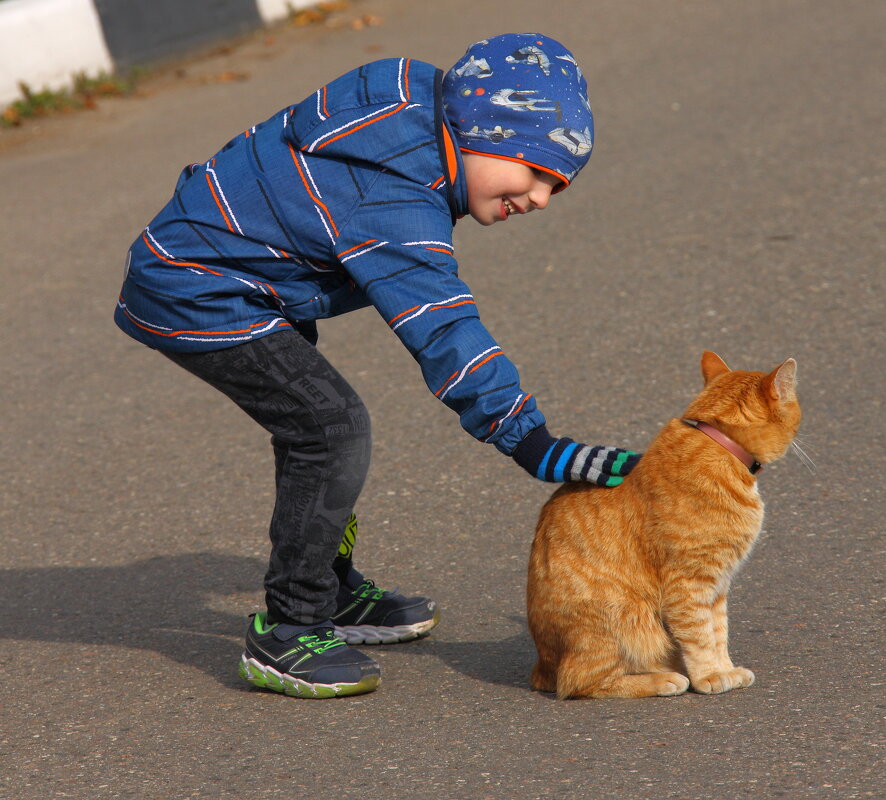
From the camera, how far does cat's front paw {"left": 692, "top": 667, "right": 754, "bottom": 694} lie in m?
2.83

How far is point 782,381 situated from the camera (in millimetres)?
2807

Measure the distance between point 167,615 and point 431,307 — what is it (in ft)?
4.96

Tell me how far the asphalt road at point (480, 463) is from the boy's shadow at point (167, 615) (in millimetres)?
11

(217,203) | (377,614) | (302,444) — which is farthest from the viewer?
(377,614)

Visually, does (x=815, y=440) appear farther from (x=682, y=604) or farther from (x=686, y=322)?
(x=682, y=604)

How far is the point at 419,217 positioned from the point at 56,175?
522 cm

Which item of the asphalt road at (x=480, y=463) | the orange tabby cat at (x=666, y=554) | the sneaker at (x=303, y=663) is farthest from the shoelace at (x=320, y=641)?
the orange tabby cat at (x=666, y=554)

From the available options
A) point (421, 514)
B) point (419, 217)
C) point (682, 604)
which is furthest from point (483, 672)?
point (419, 217)

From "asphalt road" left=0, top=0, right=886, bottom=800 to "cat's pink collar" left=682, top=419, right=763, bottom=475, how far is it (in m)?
0.52

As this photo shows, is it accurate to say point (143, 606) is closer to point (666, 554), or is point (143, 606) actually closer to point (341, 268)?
point (341, 268)

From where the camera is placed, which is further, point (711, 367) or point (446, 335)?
point (711, 367)

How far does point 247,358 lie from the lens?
2867 mm

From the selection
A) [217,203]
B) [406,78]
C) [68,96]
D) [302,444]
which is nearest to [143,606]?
[302,444]

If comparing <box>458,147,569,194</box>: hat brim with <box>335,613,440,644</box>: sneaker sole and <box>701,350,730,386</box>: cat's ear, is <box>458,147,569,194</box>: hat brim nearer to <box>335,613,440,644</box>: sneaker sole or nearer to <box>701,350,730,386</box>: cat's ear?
<box>701,350,730,386</box>: cat's ear
